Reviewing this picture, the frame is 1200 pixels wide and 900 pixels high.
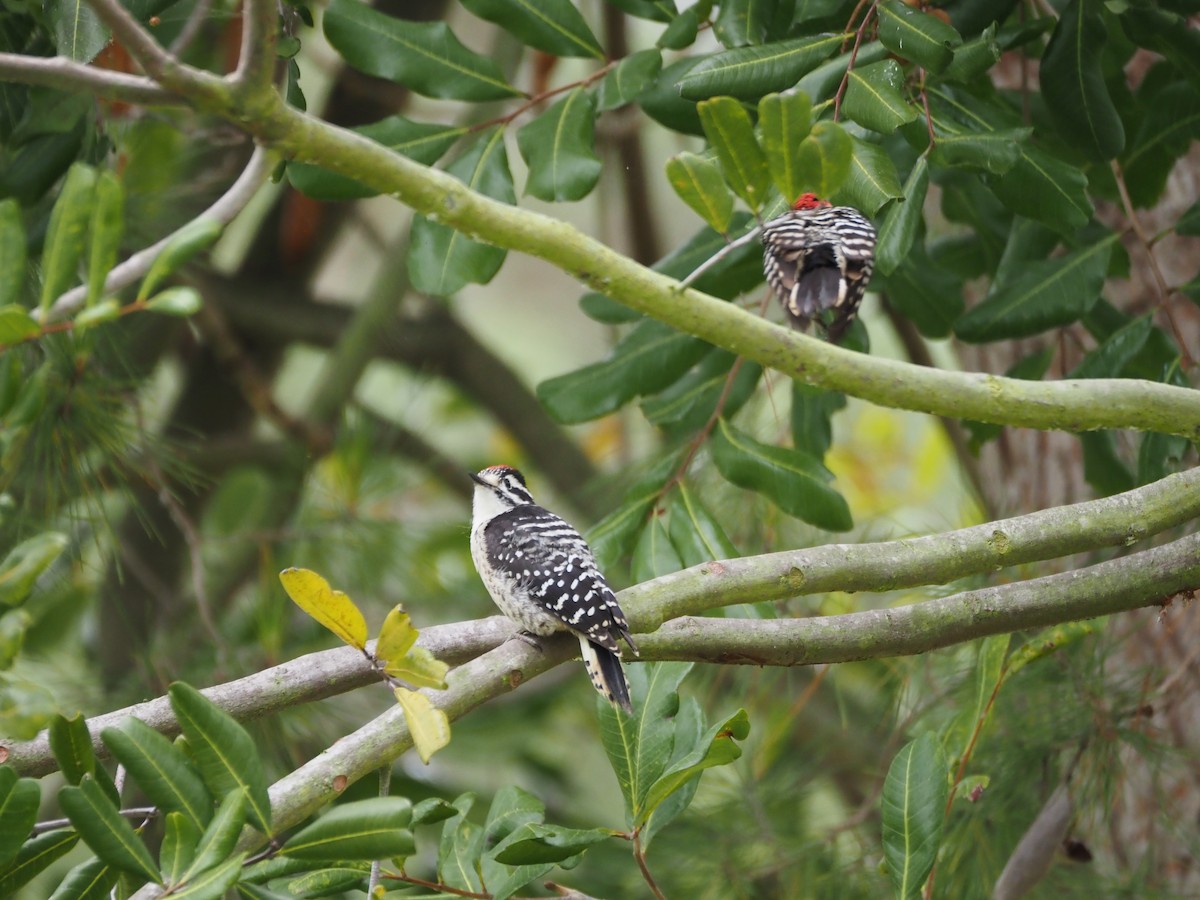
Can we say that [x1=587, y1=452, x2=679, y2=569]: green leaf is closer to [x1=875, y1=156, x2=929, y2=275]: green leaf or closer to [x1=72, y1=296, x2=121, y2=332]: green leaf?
[x1=875, y1=156, x2=929, y2=275]: green leaf

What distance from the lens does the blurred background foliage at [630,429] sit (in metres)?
2.24

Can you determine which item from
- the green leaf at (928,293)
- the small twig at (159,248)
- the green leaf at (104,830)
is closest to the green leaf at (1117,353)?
the green leaf at (928,293)

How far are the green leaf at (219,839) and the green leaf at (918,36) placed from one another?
1443 mm

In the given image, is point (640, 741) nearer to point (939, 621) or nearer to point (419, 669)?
point (939, 621)

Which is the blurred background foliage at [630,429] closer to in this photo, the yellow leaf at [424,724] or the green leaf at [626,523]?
the green leaf at [626,523]

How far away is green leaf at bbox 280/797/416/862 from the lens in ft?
4.37

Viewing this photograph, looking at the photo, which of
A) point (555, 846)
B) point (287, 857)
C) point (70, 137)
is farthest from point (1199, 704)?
point (70, 137)

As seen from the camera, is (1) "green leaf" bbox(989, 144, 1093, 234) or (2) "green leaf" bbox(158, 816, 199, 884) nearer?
(2) "green leaf" bbox(158, 816, 199, 884)

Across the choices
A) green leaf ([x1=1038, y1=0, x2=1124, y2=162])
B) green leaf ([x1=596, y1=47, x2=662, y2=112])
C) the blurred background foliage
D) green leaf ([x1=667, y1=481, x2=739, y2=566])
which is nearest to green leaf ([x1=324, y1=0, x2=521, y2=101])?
the blurred background foliage

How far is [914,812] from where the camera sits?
71.0 inches

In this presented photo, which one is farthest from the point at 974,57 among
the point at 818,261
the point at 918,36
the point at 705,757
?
the point at 705,757

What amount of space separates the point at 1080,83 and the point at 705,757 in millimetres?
1365

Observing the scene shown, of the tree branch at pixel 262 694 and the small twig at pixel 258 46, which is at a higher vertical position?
the small twig at pixel 258 46

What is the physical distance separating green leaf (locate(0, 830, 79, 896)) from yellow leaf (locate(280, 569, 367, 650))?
1.39 ft
